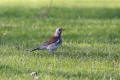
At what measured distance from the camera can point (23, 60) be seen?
9055 mm

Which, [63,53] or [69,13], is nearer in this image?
[63,53]

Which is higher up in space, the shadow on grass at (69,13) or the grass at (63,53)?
the grass at (63,53)

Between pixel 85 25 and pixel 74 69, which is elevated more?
pixel 74 69

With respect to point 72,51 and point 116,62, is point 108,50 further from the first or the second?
point 116,62

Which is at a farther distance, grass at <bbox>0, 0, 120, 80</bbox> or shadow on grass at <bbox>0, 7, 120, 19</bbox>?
shadow on grass at <bbox>0, 7, 120, 19</bbox>

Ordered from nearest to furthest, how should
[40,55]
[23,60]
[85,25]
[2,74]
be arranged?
1. [2,74]
2. [23,60]
3. [40,55]
4. [85,25]

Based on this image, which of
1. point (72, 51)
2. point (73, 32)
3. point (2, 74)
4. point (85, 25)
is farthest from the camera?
point (85, 25)

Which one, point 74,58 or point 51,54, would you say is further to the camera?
point 51,54

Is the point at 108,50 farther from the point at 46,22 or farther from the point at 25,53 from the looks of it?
the point at 46,22

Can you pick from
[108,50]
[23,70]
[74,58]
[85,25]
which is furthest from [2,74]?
[85,25]

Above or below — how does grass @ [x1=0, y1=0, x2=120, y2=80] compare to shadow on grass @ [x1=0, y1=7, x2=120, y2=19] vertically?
above

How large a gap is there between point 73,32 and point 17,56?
5.73 m

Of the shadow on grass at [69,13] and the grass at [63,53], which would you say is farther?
the shadow on grass at [69,13]

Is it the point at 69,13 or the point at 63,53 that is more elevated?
the point at 63,53
